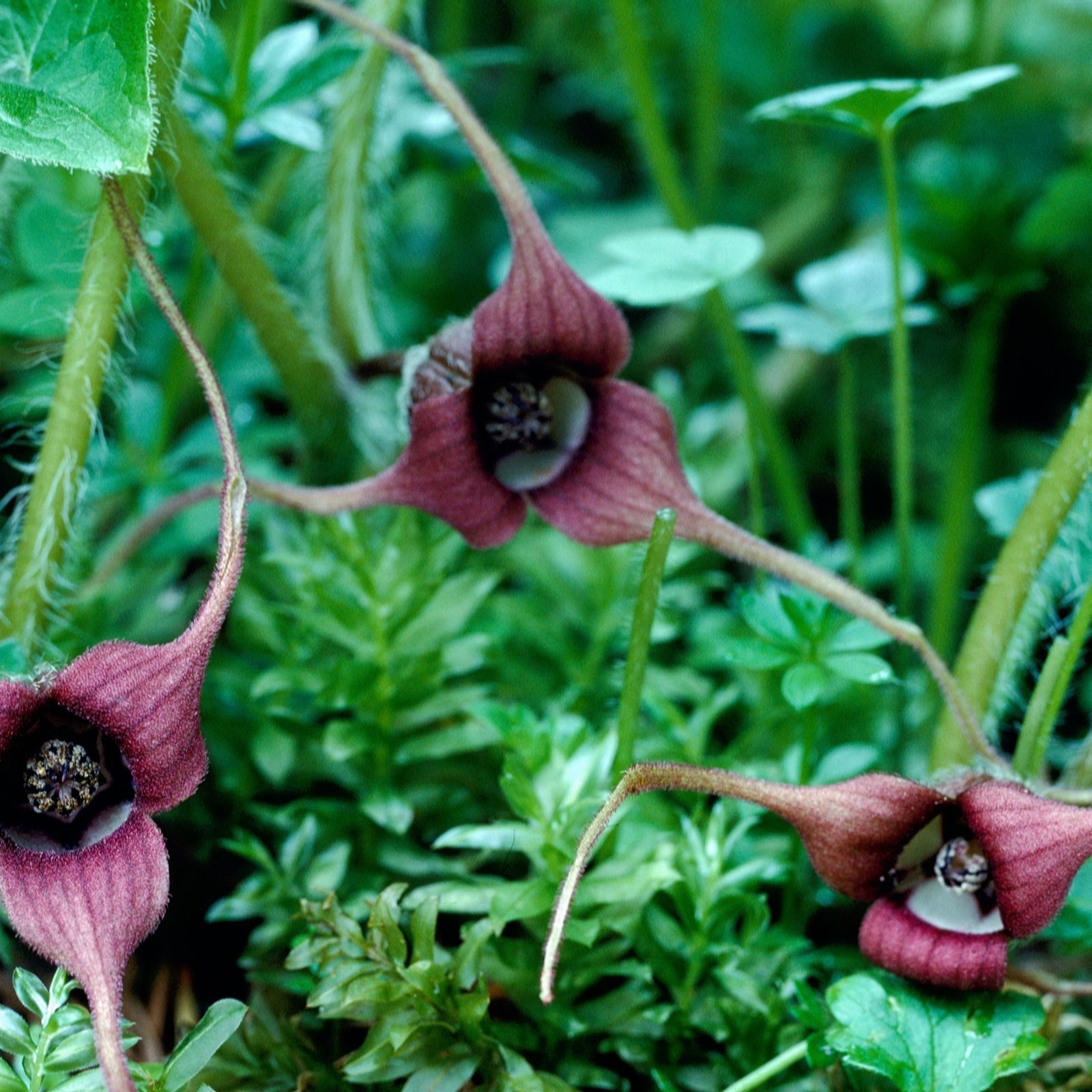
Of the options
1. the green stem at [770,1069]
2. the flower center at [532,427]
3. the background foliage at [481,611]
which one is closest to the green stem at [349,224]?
the background foliage at [481,611]

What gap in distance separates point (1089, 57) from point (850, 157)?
0.40m

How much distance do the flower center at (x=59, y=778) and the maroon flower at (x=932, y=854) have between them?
26 centimetres

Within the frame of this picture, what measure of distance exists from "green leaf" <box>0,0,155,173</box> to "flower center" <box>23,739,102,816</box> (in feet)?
0.99

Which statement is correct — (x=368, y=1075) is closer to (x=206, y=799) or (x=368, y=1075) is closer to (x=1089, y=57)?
(x=206, y=799)

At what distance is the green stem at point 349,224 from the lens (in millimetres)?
1136

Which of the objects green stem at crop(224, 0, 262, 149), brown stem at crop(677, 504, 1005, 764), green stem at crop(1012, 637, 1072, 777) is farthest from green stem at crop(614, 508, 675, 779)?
green stem at crop(224, 0, 262, 149)

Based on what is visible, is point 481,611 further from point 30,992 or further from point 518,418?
point 30,992

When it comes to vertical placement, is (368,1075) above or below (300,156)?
below

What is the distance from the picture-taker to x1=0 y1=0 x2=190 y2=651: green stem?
2.63 feet

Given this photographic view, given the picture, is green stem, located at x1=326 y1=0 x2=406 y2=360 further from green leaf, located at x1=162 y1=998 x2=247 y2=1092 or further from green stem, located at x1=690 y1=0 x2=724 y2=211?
green leaf, located at x1=162 y1=998 x2=247 y2=1092

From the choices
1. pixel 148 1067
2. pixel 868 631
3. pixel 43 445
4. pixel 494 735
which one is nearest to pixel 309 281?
pixel 43 445

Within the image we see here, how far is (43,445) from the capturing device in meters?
0.83

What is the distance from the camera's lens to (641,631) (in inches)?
28.2

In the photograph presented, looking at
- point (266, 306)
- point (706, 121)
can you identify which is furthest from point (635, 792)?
point (706, 121)
